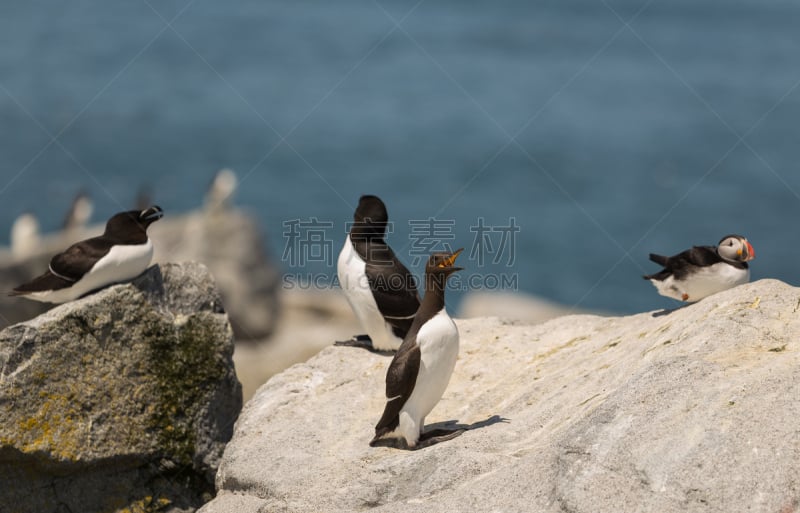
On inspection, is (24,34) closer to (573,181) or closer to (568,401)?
(573,181)

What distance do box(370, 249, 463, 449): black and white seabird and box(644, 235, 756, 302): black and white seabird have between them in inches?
92.5

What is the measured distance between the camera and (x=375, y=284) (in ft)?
31.2

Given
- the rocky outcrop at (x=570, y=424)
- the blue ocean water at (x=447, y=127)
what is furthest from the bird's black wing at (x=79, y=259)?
the blue ocean water at (x=447, y=127)

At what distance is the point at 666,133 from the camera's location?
146 feet

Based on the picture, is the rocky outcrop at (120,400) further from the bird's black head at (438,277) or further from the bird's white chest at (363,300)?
the bird's black head at (438,277)

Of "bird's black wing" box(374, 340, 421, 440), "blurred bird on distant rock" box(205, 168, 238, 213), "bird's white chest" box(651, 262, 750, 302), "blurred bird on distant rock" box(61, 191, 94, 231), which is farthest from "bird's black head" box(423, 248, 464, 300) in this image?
"blurred bird on distant rock" box(61, 191, 94, 231)

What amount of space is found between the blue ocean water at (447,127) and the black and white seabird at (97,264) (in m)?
15.2

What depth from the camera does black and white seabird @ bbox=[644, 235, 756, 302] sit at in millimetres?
8258

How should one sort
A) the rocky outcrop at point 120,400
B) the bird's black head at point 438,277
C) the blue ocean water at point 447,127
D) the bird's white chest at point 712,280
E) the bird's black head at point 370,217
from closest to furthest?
1. the bird's black head at point 438,277
2. the rocky outcrop at point 120,400
3. the bird's white chest at point 712,280
4. the bird's black head at point 370,217
5. the blue ocean water at point 447,127

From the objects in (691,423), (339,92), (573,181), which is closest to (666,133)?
(573,181)

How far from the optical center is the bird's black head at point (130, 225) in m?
8.64

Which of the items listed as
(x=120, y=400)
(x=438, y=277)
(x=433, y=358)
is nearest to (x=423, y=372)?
(x=433, y=358)

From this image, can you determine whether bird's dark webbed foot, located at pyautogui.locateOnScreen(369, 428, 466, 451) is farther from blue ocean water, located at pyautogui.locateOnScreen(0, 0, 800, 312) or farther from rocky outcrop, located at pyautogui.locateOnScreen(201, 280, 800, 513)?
blue ocean water, located at pyautogui.locateOnScreen(0, 0, 800, 312)

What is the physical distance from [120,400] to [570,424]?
360cm
